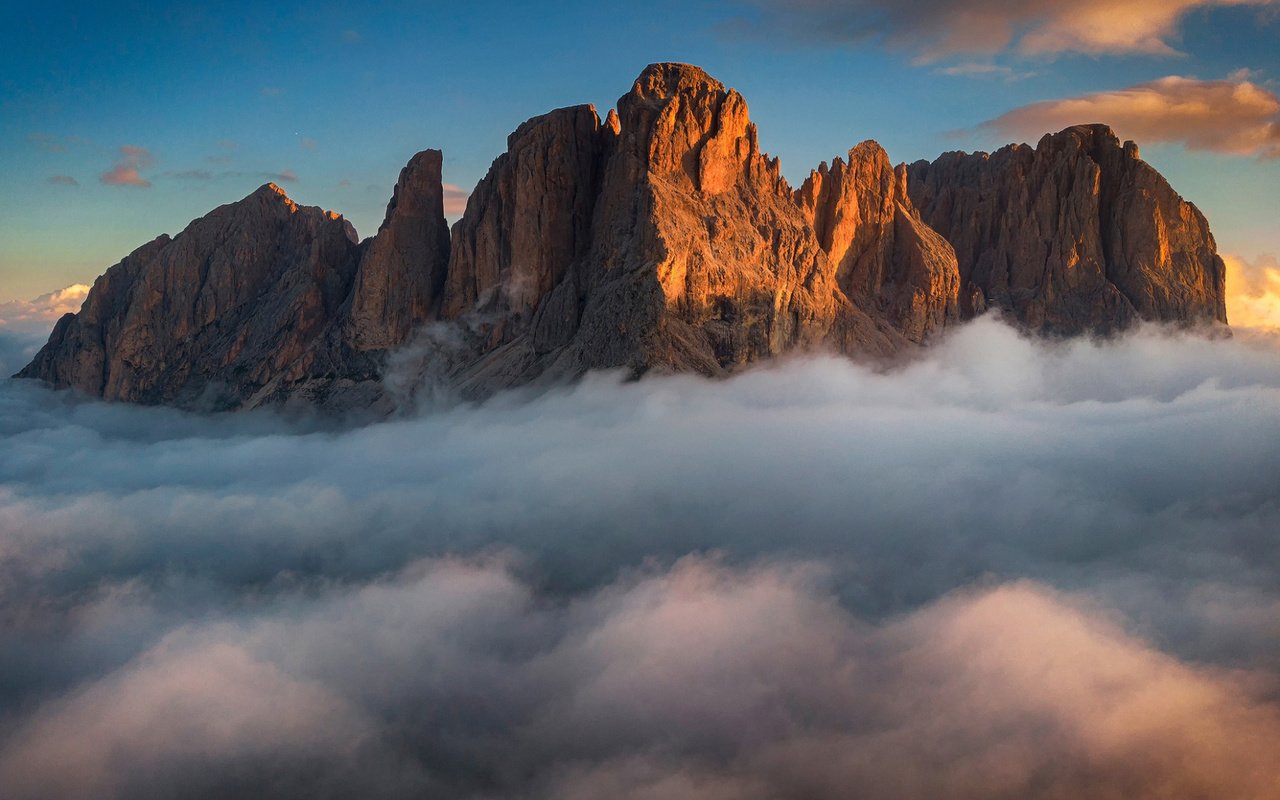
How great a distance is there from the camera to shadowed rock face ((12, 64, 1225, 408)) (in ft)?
487

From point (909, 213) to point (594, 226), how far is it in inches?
2649

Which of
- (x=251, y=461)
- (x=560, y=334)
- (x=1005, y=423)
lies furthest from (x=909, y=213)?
(x=251, y=461)

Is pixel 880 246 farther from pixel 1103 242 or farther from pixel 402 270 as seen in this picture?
pixel 402 270

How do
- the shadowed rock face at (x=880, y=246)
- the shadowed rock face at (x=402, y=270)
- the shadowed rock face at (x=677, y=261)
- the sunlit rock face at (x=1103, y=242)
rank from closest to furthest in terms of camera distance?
1. the shadowed rock face at (x=677, y=261)
2. the shadowed rock face at (x=880, y=246)
3. the shadowed rock face at (x=402, y=270)
4. the sunlit rock face at (x=1103, y=242)

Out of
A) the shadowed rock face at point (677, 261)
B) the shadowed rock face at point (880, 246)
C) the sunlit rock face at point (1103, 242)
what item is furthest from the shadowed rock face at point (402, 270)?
the sunlit rock face at point (1103, 242)

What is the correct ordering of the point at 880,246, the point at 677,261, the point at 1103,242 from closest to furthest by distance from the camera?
A: 1. the point at 677,261
2. the point at 880,246
3. the point at 1103,242

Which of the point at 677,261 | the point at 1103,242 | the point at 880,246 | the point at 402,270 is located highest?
the point at 402,270

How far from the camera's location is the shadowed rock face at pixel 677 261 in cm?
14838

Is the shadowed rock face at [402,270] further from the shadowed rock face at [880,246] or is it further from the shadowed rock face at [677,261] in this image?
the shadowed rock face at [880,246]

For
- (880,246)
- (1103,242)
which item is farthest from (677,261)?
(1103,242)

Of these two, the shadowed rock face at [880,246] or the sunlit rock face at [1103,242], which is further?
the sunlit rock face at [1103,242]

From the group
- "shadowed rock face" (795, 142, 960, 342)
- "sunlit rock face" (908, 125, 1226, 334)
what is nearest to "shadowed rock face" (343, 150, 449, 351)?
"shadowed rock face" (795, 142, 960, 342)

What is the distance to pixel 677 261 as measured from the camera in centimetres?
14288

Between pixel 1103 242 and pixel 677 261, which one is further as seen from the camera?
pixel 1103 242
